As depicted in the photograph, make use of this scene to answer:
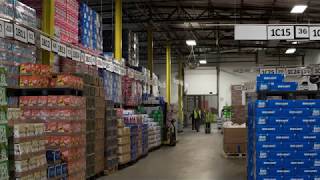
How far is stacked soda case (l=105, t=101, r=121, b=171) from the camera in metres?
12.0

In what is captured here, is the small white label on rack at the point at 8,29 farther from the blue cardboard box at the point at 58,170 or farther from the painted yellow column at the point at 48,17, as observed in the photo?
the blue cardboard box at the point at 58,170

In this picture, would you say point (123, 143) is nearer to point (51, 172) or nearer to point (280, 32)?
point (280, 32)

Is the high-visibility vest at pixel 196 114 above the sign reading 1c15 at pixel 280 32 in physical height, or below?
below

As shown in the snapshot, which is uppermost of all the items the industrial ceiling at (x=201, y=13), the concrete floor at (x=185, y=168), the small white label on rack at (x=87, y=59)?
the industrial ceiling at (x=201, y=13)

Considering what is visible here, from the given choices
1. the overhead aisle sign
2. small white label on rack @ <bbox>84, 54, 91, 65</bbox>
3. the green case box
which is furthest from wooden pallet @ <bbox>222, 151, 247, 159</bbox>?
the green case box

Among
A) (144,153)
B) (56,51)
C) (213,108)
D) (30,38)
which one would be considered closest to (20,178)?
(30,38)

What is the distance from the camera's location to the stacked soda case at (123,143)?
13305 millimetres

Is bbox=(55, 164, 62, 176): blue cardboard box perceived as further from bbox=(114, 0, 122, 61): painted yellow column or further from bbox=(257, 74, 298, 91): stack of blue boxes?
bbox=(114, 0, 122, 61): painted yellow column

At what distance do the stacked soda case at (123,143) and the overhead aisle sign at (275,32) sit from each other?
4050 millimetres

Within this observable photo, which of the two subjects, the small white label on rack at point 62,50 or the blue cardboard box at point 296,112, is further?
the small white label on rack at point 62,50

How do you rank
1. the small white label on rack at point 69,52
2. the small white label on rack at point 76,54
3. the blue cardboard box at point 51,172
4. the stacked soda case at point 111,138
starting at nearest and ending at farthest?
the blue cardboard box at point 51,172
the small white label on rack at point 69,52
the small white label on rack at point 76,54
the stacked soda case at point 111,138

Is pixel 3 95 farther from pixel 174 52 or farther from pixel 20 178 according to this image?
pixel 174 52

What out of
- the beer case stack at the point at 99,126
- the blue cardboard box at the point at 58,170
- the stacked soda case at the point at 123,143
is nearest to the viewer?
the blue cardboard box at the point at 58,170

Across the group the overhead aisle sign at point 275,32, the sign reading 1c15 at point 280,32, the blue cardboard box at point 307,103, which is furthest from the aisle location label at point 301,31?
the blue cardboard box at point 307,103
